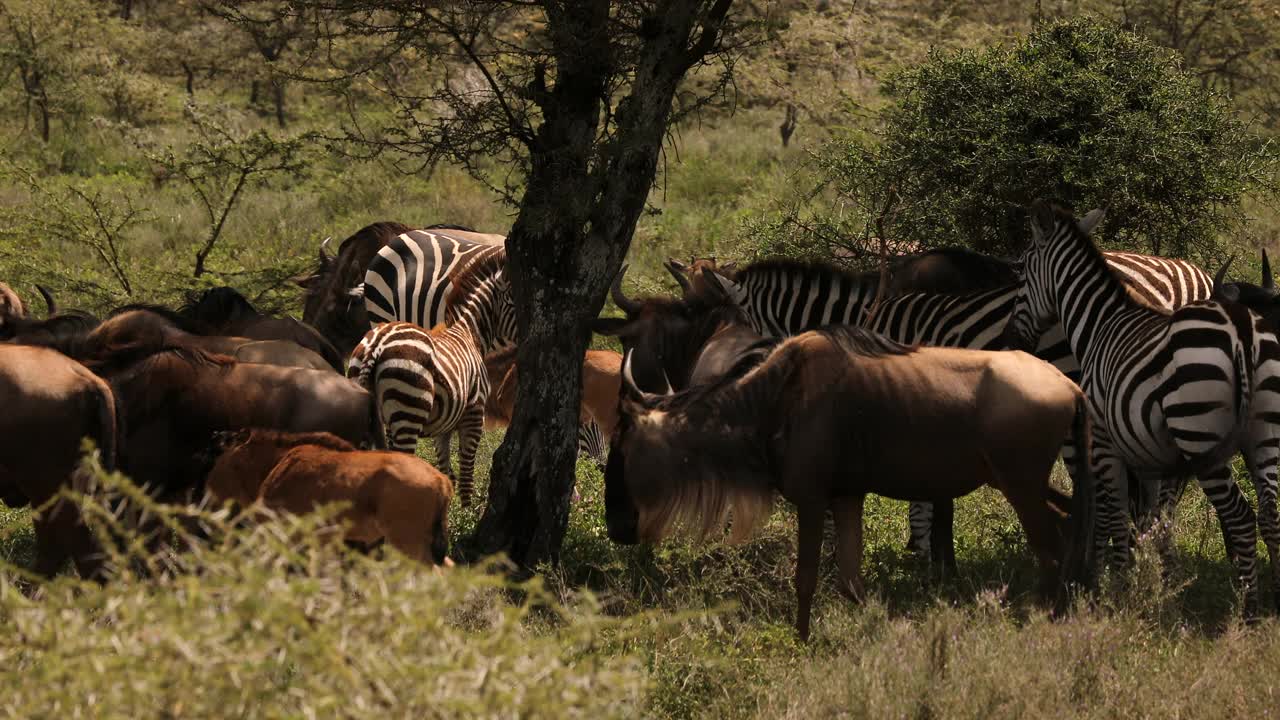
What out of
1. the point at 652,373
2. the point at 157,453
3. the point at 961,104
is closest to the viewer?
the point at 157,453

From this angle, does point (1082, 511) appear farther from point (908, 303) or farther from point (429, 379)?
point (429, 379)

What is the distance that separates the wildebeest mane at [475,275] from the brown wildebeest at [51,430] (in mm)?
3646

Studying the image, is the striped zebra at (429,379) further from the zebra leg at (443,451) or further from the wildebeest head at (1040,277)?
the wildebeest head at (1040,277)

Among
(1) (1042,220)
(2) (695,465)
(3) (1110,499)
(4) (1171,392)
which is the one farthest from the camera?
(1) (1042,220)

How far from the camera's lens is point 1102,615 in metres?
6.14

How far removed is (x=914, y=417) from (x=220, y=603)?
3994mm

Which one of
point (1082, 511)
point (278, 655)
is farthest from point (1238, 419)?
point (278, 655)

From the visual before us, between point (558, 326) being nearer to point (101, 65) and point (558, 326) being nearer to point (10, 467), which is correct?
point (10, 467)

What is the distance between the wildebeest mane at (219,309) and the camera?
9.40 metres

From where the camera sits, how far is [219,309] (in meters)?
9.51

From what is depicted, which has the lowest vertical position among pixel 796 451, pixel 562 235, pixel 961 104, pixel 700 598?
pixel 700 598

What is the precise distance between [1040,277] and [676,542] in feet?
9.47

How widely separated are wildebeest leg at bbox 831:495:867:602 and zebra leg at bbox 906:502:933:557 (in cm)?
159

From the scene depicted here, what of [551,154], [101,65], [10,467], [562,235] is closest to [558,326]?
[562,235]
